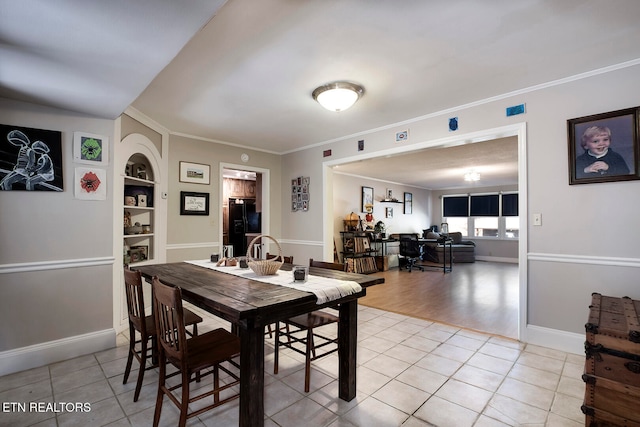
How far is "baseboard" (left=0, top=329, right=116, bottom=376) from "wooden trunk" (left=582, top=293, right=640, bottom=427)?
3.68 meters

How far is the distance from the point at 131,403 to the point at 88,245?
1571 millimetres

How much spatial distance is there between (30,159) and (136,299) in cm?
165

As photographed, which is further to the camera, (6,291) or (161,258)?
(161,258)

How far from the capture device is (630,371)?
1.56 metres

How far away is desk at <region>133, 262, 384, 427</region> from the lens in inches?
56.7

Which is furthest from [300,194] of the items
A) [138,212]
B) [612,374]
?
[612,374]

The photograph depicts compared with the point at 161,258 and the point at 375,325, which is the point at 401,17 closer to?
the point at 375,325

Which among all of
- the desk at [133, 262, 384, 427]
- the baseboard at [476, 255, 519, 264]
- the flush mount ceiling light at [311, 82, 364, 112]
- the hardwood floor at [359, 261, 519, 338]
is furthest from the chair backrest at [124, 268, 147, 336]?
the baseboard at [476, 255, 519, 264]

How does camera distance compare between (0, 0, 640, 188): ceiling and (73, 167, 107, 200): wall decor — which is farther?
(73, 167, 107, 200): wall decor

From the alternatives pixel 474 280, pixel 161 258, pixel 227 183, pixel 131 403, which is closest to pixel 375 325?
pixel 131 403

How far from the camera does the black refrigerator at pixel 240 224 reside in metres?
7.04

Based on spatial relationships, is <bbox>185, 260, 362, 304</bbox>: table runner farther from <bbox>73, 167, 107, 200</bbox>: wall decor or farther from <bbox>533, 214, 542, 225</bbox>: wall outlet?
<bbox>533, 214, 542, 225</bbox>: wall outlet

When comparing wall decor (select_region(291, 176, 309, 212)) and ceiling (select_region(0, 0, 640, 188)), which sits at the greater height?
ceiling (select_region(0, 0, 640, 188))

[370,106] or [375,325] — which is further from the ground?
[370,106]
